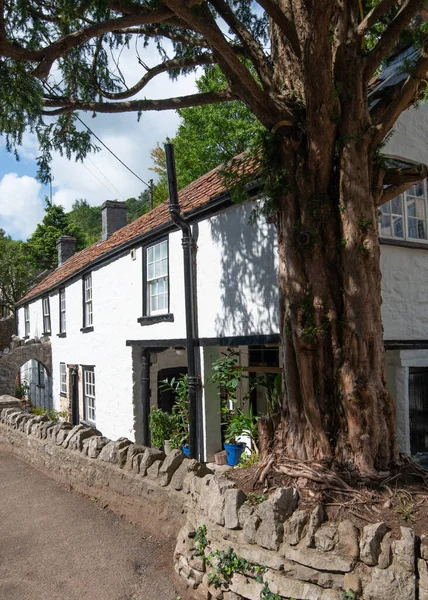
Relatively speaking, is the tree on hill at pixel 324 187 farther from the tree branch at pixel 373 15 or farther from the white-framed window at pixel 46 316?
the white-framed window at pixel 46 316

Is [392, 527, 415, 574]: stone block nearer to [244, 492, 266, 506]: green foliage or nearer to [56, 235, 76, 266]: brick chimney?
[244, 492, 266, 506]: green foliage

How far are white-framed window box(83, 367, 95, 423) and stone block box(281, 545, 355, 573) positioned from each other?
11.9m

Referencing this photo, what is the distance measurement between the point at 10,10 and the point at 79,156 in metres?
2.51

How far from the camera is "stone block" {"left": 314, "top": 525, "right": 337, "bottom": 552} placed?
4152mm

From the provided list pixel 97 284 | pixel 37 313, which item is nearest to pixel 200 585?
pixel 97 284

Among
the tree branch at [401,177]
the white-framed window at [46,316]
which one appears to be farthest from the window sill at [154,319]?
the white-framed window at [46,316]

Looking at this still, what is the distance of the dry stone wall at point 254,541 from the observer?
3.88m

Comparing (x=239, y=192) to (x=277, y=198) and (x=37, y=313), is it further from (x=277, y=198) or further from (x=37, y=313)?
(x=37, y=313)

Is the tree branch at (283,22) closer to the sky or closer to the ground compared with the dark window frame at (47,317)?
closer to the sky

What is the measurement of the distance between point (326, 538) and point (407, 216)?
225 inches

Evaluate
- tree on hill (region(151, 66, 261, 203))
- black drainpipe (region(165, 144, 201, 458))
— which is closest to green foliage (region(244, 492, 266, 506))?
black drainpipe (region(165, 144, 201, 458))

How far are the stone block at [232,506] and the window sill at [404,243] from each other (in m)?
4.40

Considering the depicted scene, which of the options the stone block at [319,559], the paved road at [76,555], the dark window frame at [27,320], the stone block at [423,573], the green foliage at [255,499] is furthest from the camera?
the dark window frame at [27,320]

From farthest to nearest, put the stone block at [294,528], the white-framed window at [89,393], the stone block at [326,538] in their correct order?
1. the white-framed window at [89,393]
2. the stone block at [294,528]
3. the stone block at [326,538]
